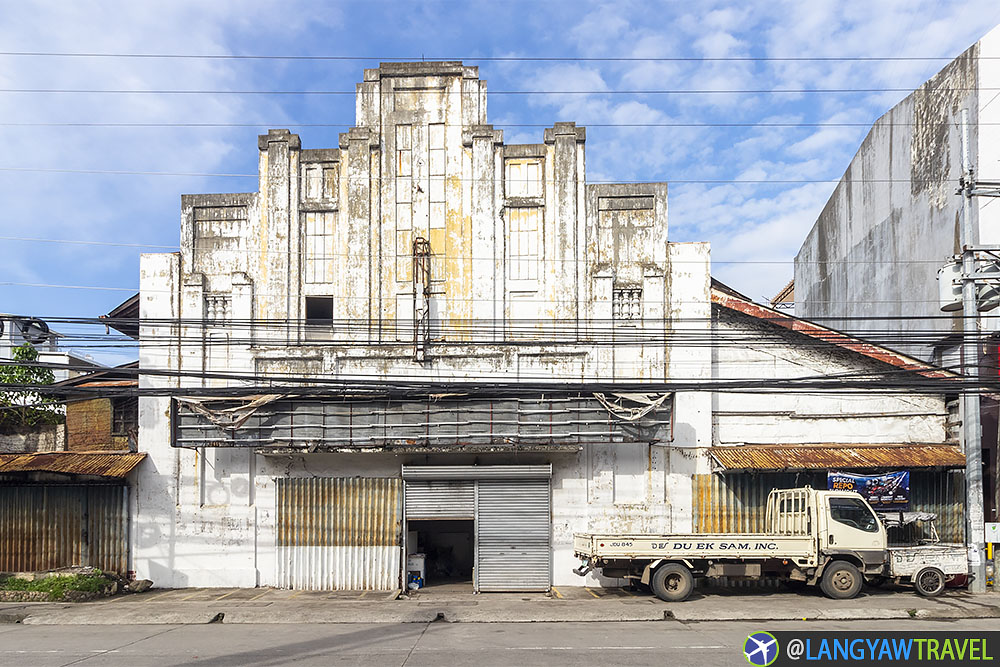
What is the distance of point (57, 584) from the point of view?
19.0 meters

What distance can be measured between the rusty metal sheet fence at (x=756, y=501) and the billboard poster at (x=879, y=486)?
88cm

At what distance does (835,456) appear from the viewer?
20.3 metres

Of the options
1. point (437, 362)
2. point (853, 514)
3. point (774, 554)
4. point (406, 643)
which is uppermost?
point (437, 362)

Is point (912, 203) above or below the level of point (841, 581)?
above

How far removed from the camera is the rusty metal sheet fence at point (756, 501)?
68.0ft

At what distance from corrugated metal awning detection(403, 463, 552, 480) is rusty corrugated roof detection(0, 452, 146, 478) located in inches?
279

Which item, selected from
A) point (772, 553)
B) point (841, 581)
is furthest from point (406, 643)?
point (841, 581)

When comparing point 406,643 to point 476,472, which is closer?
point 406,643

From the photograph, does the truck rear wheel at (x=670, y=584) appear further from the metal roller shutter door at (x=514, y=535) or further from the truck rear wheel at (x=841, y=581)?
the metal roller shutter door at (x=514, y=535)

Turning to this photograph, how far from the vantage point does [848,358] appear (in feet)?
69.7

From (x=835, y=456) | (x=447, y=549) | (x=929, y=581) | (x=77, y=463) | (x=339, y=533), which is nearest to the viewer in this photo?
(x=929, y=581)

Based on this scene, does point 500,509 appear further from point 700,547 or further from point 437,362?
point 700,547

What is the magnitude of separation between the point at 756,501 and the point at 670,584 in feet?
13.5

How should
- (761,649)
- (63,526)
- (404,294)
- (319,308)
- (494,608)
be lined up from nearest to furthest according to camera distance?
1. (761,649)
2. (494,608)
3. (63,526)
4. (404,294)
5. (319,308)
